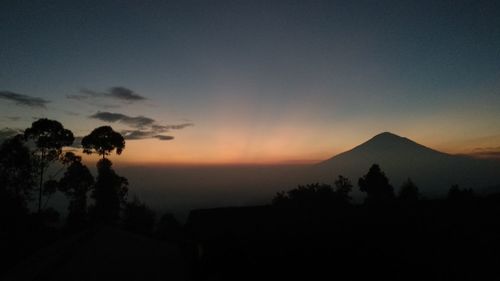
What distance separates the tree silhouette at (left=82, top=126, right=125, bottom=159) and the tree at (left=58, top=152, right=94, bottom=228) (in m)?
1.81

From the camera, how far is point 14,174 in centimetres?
2798

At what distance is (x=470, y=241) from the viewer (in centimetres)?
706

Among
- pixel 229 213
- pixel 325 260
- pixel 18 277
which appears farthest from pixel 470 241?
pixel 18 277

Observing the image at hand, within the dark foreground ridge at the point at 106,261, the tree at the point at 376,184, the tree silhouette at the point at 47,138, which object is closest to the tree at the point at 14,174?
the tree silhouette at the point at 47,138

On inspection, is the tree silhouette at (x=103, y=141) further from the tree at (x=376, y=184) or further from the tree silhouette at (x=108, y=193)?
the tree at (x=376, y=184)

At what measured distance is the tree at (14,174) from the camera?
27297mm

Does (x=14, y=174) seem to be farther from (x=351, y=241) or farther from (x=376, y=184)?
(x=376, y=184)

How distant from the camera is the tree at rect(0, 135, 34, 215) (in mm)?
27297

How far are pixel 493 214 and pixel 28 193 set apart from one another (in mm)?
33580

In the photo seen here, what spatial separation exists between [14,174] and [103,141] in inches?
305

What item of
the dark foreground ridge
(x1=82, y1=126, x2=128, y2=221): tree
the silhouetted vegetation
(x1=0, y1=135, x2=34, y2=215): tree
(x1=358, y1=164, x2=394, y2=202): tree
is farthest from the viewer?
(x1=358, y1=164, x2=394, y2=202): tree

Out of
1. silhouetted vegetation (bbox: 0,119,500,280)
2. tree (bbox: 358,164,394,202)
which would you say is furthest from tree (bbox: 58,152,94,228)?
tree (bbox: 358,164,394,202)

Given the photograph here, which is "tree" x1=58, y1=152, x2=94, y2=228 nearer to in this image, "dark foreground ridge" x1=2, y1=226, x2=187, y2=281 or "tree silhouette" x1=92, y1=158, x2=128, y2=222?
"tree silhouette" x1=92, y1=158, x2=128, y2=222

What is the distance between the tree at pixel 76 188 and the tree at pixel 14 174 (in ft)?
12.0
